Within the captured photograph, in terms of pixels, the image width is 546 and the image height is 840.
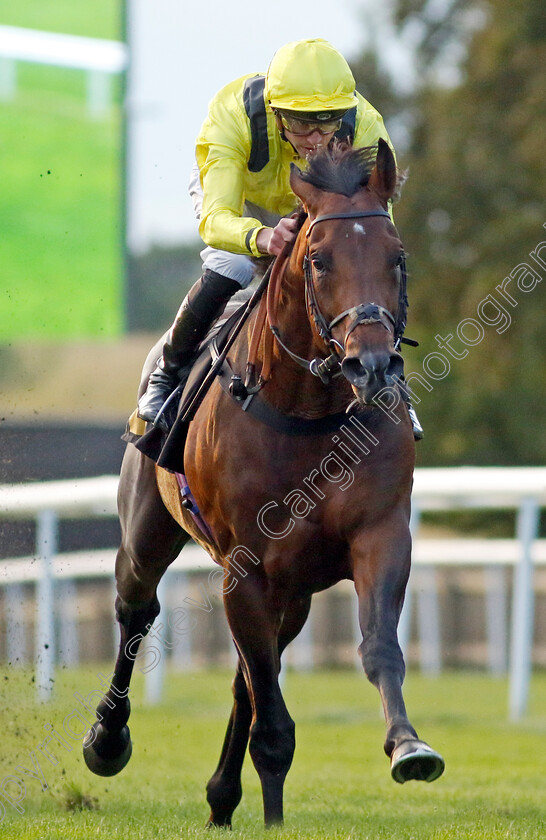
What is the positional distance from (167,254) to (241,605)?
3162cm

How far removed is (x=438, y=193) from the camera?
19.2m

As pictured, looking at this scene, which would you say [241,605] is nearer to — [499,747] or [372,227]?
[372,227]

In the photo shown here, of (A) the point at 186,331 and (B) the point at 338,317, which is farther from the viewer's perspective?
(A) the point at 186,331

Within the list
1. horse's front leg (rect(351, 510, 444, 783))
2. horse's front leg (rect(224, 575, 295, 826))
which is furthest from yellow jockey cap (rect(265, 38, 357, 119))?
horse's front leg (rect(224, 575, 295, 826))

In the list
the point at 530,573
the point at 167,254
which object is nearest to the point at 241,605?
the point at 530,573

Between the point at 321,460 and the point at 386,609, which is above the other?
the point at 321,460

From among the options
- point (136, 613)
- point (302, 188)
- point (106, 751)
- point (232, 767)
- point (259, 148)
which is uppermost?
point (259, 148)

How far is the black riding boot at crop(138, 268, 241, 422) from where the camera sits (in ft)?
16.4

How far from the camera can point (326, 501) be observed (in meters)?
4.28

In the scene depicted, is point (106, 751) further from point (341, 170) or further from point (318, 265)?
point (341, 170)

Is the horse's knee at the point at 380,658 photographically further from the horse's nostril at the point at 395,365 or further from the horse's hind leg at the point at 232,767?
the horse's hind leg at the point at 232,767

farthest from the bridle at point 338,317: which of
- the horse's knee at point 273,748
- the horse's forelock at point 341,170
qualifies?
the horse's knee at point 273,748

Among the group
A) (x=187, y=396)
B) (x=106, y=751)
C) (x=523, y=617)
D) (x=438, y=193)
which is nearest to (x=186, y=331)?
(x=187, y=396)

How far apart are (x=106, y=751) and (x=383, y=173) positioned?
10.7ft
